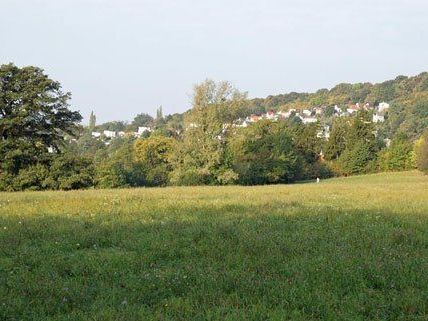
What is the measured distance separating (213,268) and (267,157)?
6906 centimetres

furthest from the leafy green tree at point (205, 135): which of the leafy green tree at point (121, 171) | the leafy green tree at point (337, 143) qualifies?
the leafy green tree at point (337, 143)

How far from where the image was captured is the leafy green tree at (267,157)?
70.7 m

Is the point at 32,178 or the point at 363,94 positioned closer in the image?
the point at 32,178

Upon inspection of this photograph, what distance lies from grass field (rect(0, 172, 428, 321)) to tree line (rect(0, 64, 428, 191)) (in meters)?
32.8

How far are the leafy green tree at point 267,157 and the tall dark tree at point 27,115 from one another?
2786cm

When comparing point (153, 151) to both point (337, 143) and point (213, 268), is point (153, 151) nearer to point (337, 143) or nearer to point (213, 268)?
point (337, 143)

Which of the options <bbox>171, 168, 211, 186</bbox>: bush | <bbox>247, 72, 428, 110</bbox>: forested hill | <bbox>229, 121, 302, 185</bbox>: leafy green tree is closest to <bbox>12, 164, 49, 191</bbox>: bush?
<bbox>171, 168, 211, 186</bbox>: bush

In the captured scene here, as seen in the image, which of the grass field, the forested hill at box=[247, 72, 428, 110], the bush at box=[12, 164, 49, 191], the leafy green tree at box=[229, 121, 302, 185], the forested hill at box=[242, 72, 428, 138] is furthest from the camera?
the forested hill at box=[247, 72, 428, 110]

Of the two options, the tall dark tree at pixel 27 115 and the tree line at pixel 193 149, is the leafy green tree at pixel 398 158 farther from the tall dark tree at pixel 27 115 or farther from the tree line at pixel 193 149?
the tall dark tree at pixel 27 115

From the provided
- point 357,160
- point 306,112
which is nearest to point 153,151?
point 357,160

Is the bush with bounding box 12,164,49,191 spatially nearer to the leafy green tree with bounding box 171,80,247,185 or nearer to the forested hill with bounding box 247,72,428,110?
the leafy green tree with bounding box 171,80,247,185

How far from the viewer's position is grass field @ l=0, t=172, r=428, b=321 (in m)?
5.65

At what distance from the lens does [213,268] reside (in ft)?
24.6

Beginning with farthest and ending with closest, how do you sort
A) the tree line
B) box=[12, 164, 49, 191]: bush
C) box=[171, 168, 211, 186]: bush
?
1. box=[171, 168, 211, 186]: bush
2. the tree line
3. box=[12, 164, 49, 191]: bush
